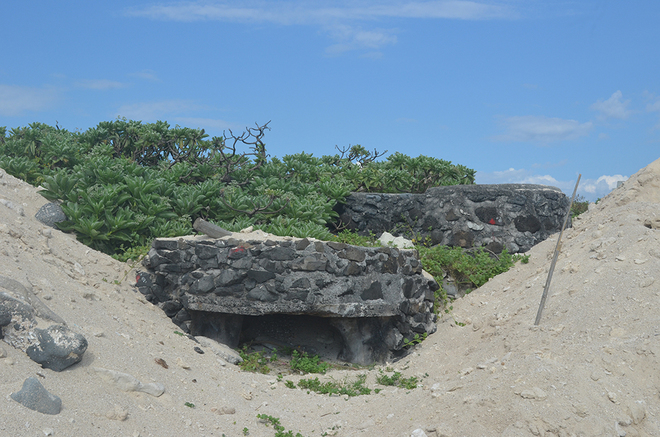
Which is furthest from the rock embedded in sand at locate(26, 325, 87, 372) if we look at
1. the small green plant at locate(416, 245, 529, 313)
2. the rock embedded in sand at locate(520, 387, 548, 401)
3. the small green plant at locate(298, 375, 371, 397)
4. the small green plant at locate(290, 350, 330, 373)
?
the small green plant at locate(416, 245, 529, 313)

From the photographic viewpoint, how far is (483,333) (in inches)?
295

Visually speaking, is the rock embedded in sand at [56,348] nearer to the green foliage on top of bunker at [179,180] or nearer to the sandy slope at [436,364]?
the sandy slope at [436,364]

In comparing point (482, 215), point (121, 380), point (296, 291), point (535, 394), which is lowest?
point (121, 380)

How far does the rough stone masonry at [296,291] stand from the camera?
7.61m

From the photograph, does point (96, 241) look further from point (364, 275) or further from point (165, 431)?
point (165, 431)

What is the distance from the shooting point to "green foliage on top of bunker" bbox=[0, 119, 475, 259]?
902 cm

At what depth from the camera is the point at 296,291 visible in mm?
7543

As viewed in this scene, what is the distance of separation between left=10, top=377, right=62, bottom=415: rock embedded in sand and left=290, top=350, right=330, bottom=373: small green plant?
383 centimetres

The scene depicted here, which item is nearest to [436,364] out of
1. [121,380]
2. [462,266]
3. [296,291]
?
[296,291]

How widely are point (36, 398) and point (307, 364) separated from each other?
13.2 ft

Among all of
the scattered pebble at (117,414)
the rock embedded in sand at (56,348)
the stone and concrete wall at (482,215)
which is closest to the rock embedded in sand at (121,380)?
the rock embedded in sand at (56,348)

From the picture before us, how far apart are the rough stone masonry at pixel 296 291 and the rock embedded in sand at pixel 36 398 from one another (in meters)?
3.53

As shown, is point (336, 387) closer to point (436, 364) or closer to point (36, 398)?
point (436, 364)

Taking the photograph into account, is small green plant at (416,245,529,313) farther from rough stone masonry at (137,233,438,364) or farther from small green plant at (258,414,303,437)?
small green plant at (258,414,303,437)
